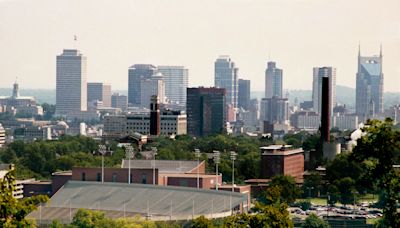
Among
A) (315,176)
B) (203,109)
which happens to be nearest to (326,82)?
(315,176)

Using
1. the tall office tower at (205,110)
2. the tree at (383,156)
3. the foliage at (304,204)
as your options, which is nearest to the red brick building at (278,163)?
the foliage at (304,204)

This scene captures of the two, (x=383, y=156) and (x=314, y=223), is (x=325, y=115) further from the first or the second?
(x=383, y=156)

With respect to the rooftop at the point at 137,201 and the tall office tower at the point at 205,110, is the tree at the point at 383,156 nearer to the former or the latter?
the rooftop at the point at 137,201

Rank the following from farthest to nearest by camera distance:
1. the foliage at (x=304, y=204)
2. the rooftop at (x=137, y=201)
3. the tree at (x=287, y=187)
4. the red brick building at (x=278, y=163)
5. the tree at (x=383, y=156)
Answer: the red brick building at (x=278, y=163)
the tree at (x=287, y=187)
the foliage at (x=304, y=204)
the rooftop at (x=137, y=201)
the tree at (x=383, y=156)

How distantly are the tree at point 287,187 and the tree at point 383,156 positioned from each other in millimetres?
40629

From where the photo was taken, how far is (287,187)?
211ft

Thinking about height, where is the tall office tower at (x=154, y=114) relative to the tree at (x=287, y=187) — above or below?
above

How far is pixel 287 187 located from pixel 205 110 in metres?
78.7

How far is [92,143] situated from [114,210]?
4450cm

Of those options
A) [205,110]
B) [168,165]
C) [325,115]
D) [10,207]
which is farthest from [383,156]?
[205,110]

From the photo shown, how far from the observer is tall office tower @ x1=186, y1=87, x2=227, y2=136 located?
140500mm

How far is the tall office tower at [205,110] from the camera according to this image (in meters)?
140

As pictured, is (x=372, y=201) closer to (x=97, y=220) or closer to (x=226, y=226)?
(x=97, y=220)

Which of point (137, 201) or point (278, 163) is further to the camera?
point (278, 163)
